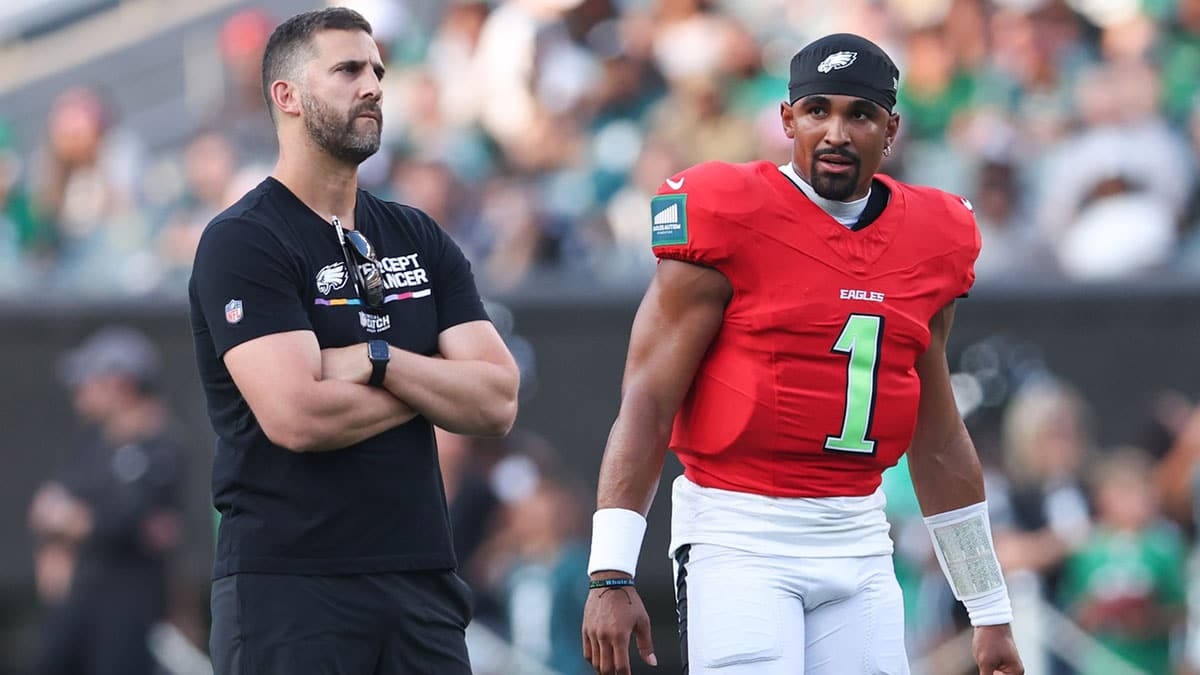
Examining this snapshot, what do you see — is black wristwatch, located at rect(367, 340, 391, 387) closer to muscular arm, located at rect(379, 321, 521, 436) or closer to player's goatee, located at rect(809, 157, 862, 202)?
muscular arm, located at rect(379, 321, 521, 436)

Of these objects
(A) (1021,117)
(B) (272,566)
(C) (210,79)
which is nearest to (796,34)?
(A) (1021,117)

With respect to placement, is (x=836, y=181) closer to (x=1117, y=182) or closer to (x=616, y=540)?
(x=616, y=540)

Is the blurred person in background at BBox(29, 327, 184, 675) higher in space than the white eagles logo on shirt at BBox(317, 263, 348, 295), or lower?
lower

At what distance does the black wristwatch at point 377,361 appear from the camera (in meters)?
4.17

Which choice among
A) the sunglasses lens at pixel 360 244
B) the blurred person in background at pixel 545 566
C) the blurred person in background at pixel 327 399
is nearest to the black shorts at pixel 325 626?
the blurred person in background at pixel 327 399

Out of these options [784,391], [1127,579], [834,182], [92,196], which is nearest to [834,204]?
[834,182]

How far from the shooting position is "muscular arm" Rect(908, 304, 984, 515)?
466 centimetres

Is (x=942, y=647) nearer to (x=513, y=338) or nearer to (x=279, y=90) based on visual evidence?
(x=513, y=338)

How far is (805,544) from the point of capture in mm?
4309

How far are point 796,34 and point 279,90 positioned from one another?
7499mm

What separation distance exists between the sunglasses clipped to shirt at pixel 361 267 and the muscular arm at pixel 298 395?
174 mm

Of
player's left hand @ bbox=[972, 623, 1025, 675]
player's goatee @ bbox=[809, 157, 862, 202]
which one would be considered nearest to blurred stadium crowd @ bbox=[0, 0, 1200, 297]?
player's left hand @ bbox=[972, 623, 1025, 675]

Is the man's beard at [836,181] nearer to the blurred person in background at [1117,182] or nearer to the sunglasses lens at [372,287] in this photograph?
the sunglasses lens at [372,287]

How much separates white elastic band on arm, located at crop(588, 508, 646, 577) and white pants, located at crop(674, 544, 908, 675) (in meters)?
0.18
